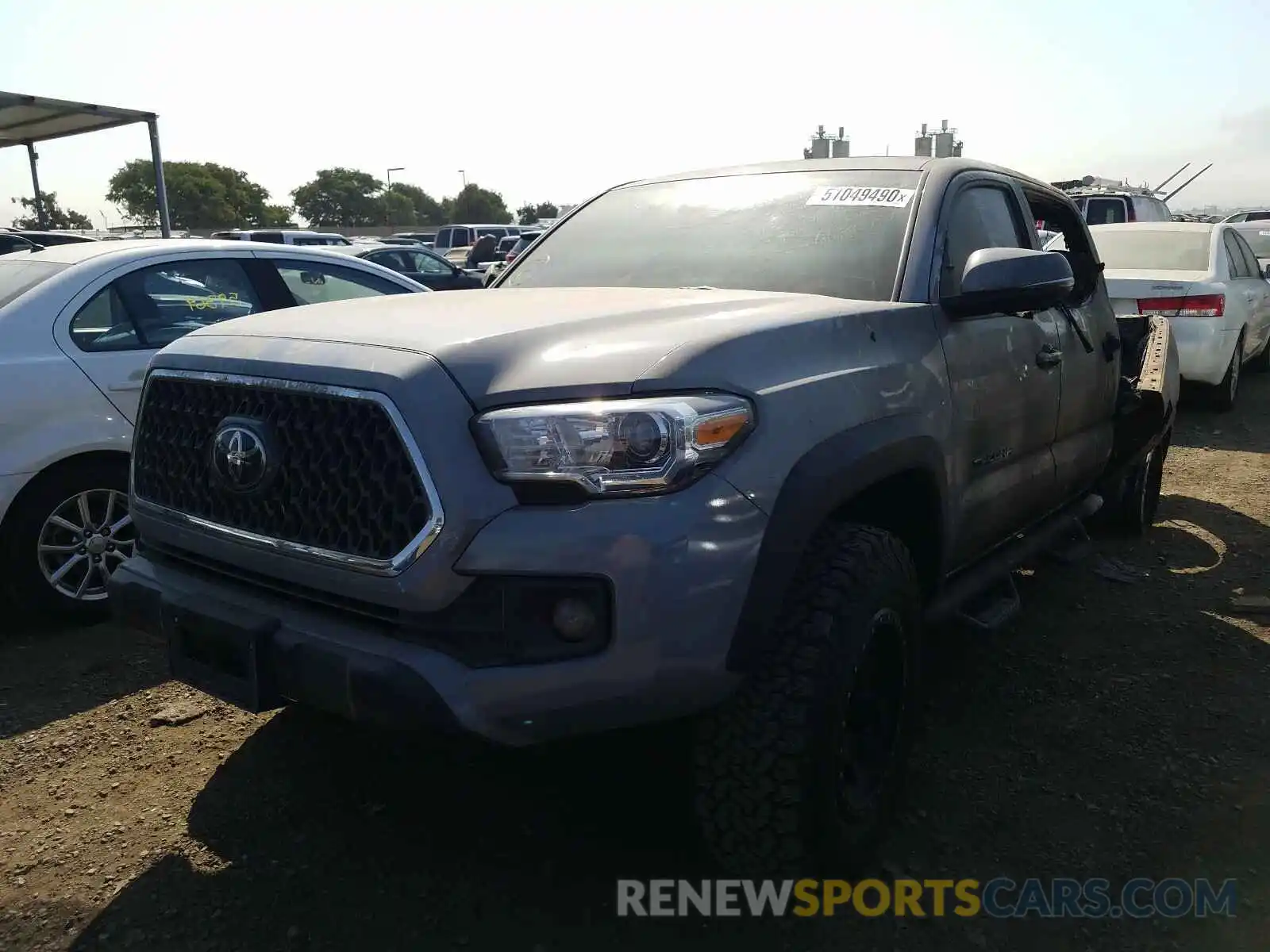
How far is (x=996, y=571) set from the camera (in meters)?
3.42

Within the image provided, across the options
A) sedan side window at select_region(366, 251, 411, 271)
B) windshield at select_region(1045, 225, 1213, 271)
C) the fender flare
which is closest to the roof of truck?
the fender flare

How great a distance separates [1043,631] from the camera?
4.16 metres

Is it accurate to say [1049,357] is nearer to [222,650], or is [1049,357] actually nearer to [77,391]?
[222,650]

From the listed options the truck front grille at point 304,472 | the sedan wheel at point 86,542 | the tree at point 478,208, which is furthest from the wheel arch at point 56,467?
the tree at point 478,208

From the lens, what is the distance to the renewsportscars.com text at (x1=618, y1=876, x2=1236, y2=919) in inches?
95.1

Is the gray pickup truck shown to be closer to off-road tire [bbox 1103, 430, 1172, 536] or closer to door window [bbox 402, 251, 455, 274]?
off-road tire [bbox 1103, 430, 1172, 536]

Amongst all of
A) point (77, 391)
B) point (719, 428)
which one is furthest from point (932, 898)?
point (77, 391)


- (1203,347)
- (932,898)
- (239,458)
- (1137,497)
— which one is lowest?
(932,898)

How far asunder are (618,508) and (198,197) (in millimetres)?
74219

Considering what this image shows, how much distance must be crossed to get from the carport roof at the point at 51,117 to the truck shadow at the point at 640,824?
38.9 ft

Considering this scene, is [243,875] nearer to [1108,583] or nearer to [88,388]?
[88,388]

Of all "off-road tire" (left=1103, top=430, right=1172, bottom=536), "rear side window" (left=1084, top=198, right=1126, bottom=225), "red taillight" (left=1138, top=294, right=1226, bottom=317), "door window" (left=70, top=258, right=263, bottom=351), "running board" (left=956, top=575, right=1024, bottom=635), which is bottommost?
"off-road tire" (left=1103, top=430, right=1172, bottom=536)

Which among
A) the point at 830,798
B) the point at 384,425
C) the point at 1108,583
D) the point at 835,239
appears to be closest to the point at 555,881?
the point at 830,798

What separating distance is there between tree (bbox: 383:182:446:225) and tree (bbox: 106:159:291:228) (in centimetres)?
1174
